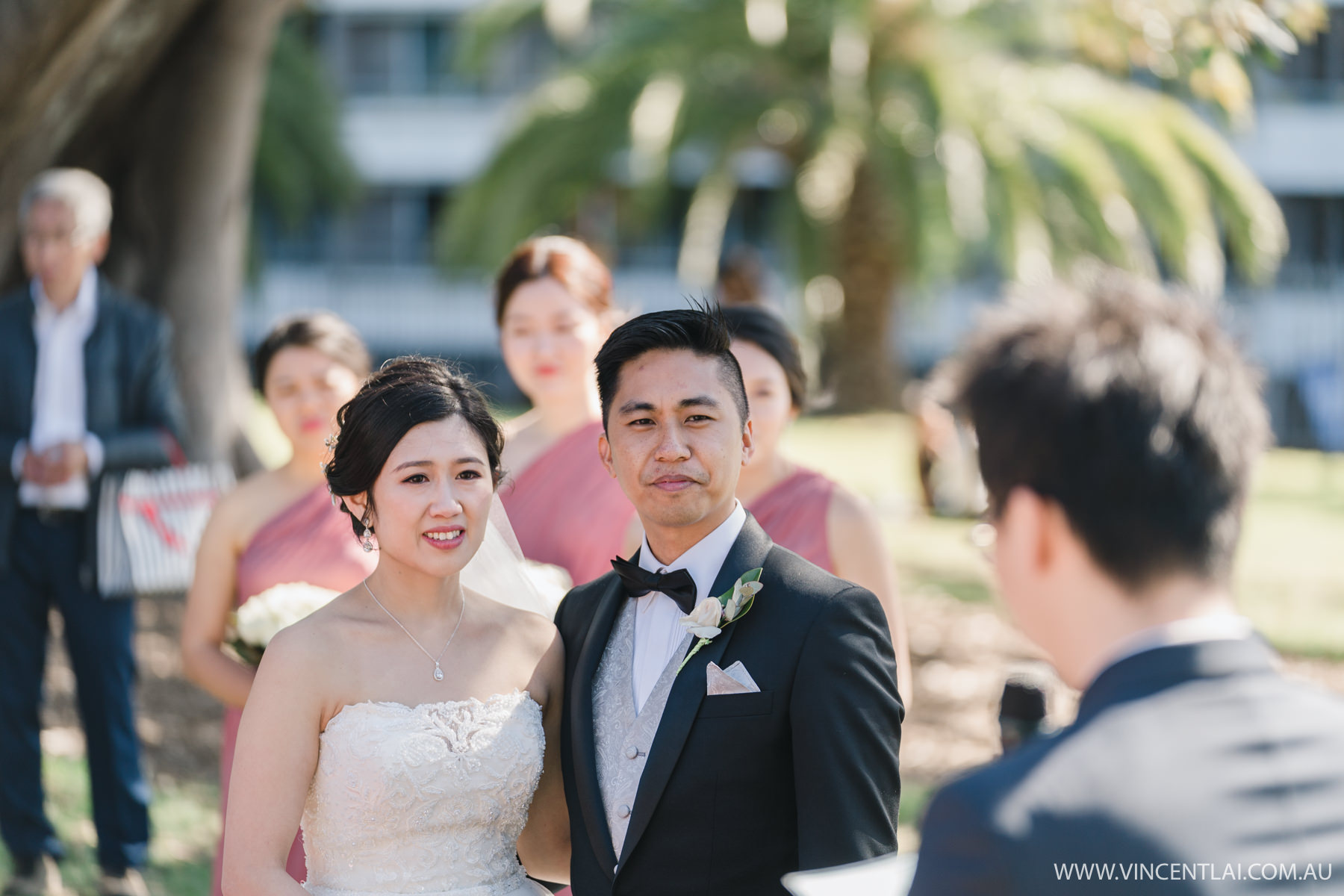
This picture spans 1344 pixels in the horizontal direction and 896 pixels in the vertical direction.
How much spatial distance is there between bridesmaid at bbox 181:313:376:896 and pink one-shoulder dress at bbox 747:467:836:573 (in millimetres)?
1220

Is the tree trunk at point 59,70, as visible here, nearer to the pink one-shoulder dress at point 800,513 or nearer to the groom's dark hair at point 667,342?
the pink one-shoulder dress at point 800,513

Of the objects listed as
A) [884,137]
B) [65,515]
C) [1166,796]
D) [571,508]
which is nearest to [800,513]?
[571,508]

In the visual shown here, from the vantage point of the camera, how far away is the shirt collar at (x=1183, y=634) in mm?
1430

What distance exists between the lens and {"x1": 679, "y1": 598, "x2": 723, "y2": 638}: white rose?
239cm

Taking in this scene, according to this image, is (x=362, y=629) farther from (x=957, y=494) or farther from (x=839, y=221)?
(x=839, y=221)

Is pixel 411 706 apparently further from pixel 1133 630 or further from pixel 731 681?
pixel 1133 630

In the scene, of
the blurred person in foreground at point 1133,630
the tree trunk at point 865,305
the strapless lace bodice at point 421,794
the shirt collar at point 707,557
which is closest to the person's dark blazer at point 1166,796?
the blurred person in foreground at point 1133,630

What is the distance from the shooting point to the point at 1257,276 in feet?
55.4

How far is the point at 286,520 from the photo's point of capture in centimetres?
409

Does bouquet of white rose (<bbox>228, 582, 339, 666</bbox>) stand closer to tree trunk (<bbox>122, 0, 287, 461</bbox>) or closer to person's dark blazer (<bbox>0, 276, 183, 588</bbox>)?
person's dark blazer (<bbox>0, 276, 183, 588</bbox>)

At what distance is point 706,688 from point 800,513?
152cm

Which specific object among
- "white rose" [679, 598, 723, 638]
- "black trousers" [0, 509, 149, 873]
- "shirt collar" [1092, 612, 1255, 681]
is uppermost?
"shirt collar" [1092, 612, 1255, 681]

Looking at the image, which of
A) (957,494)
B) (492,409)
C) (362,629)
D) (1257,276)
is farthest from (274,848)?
(1257,276)

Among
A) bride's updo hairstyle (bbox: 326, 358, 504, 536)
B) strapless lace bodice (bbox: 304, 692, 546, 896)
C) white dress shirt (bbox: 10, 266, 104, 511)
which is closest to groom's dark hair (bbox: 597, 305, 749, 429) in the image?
bride's updo hairstyle (bbox: 326, 358, 504, 536)
